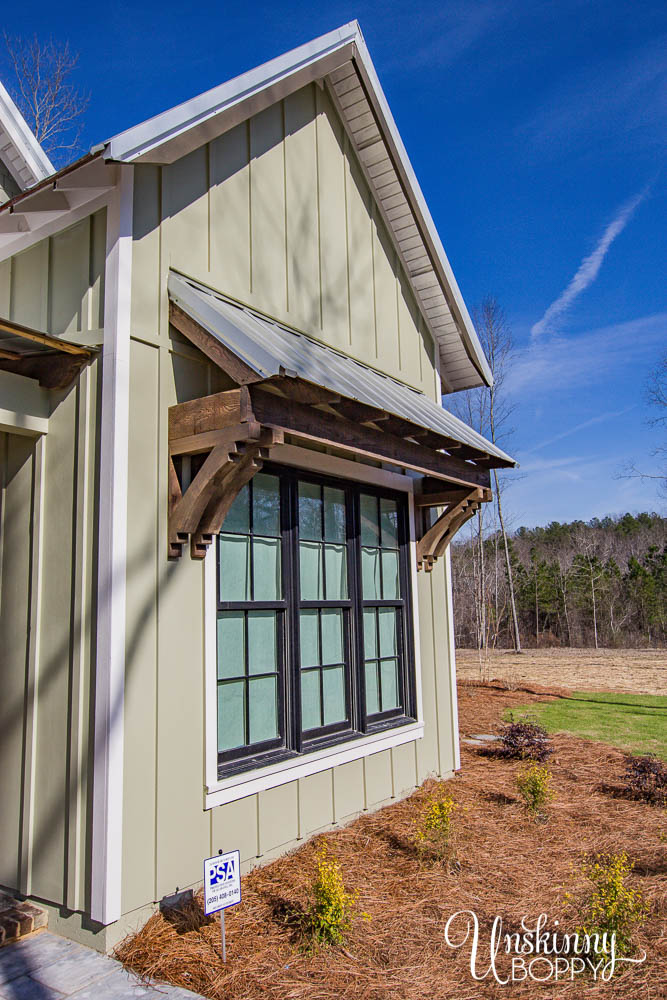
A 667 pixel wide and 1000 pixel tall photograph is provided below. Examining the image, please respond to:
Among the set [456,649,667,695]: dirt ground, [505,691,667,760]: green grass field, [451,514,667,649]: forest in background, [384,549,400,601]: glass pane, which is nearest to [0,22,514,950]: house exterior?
[384,549,400,601]: glass pane

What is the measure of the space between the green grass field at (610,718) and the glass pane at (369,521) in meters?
4.58

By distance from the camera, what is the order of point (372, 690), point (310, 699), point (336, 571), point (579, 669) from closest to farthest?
point (310, 699), point (336, 571), point (372, 690), point (579, 669)

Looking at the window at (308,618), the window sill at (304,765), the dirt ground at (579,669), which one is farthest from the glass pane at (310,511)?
the dirt ground at (579,669)

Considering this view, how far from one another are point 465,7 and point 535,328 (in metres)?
13.8

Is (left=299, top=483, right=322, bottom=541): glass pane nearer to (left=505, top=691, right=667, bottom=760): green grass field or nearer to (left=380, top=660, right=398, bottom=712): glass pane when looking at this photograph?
(left=380, top=660, right=398, bottom=712): glass pane

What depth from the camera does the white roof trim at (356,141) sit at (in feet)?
12.9

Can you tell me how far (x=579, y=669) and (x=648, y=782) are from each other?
1275 cm

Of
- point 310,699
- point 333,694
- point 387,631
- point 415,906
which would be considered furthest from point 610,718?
point 415,906

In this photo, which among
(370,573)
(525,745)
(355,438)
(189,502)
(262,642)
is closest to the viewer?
(189,502)

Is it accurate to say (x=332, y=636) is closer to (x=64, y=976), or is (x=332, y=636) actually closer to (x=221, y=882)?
(x=221, y=882)

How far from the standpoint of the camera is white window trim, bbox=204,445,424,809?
4004 mm

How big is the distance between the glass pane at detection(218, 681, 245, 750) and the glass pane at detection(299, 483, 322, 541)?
1254 millimetres

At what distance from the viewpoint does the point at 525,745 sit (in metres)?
7.30

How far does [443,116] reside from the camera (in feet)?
34.3
